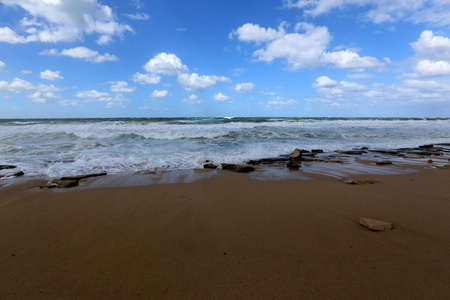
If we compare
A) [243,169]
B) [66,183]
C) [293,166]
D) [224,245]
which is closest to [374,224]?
[224,245]

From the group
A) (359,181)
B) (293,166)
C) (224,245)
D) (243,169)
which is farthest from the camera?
(293,166)

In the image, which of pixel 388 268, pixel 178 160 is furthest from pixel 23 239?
pixel 178 160

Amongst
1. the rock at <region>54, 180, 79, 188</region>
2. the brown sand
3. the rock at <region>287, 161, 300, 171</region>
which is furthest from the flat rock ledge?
the rock at <region>287, 161, 300, 171</region>

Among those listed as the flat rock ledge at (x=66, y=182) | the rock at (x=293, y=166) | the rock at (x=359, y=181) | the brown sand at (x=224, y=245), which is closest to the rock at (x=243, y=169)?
the rock at (x=293, y=166)

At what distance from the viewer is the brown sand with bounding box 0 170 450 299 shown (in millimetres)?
2020

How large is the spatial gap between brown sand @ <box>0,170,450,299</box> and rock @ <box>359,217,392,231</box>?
0.07 m

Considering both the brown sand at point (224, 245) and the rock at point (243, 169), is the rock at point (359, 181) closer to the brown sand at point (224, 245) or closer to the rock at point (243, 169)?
the brown sand at point (224, 245)

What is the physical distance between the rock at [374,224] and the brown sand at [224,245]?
7 cm

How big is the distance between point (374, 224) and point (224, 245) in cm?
199

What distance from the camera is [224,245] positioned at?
2682mm

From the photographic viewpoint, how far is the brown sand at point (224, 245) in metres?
2.02

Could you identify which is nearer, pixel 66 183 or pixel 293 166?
pixel 66 183

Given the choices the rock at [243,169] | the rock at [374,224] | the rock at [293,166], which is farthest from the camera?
the rock at [293,166]

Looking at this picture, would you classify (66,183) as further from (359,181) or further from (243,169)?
(359,181)
